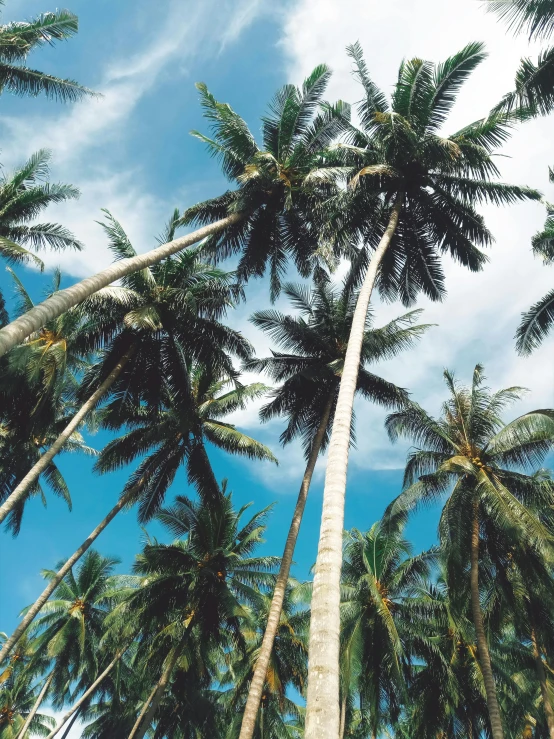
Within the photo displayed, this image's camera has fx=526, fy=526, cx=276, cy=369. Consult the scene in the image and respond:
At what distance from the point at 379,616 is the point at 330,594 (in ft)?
50.6

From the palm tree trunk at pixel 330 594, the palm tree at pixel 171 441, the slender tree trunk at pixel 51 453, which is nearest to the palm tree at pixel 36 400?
the slender tree trunk at pixel 51 453

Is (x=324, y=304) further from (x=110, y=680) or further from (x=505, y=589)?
(x=110, y=680)

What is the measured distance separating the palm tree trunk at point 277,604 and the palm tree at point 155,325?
15.0ft

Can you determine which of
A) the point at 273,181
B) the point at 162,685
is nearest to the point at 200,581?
the point at 162,685

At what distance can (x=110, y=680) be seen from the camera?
106ft

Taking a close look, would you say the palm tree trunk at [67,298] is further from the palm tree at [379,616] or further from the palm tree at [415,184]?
the palm tree at [379,616]

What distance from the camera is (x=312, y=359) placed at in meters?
19.8

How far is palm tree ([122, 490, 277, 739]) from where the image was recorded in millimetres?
21328

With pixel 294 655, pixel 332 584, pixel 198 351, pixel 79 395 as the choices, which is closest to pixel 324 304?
pixel 198 351

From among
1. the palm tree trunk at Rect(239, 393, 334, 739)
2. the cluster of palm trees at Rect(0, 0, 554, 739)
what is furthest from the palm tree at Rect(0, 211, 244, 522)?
the palm tree trunk at Rect(239, 393, 334, 739)

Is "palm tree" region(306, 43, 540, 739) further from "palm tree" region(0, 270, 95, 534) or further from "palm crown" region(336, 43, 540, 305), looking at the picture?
"palm tree" region(0, 270, 95, 534)

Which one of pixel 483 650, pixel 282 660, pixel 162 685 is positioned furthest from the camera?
pixel 282 660

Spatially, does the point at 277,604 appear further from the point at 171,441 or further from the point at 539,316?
the point at 539,316

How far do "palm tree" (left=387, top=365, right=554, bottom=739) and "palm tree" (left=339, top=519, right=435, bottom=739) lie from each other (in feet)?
10.6
